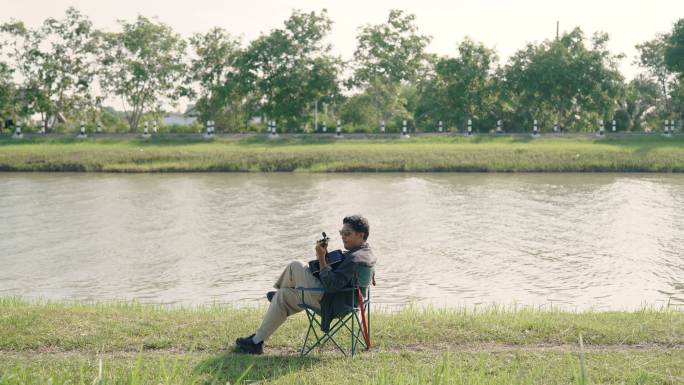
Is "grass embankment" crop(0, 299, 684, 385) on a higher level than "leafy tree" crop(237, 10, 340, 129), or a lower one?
lower

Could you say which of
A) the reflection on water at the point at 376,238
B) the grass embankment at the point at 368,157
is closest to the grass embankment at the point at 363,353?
the reflection on water at the point at 376,238

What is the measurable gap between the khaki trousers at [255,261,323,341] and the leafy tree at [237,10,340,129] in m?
35.6

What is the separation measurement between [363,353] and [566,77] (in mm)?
36683

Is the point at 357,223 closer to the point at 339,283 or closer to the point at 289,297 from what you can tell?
the point at 339,283

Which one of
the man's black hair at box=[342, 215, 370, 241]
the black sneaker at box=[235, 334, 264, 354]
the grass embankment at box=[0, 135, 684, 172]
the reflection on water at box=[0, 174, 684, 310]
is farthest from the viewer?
the grass embankment at box=[0, 135, 684, 172]

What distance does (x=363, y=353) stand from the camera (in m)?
7.03

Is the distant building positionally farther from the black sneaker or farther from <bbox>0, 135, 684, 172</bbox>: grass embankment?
the black sneaker

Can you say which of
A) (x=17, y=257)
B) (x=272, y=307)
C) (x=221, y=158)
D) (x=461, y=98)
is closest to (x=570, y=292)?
(x=272, y=307)

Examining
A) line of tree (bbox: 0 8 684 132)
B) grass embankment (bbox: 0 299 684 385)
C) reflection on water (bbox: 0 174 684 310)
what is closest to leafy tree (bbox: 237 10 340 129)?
line of tree (bbox: 0 8 684 132)

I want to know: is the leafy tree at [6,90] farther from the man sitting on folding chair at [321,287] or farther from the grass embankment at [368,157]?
the man sitting on folding chair at [321,287]

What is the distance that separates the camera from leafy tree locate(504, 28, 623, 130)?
4162 centimetres

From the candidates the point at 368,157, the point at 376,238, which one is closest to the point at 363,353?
the point at 376,238

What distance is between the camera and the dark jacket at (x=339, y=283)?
22.4 feet

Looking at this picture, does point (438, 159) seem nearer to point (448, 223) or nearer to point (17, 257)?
point (448, 223)
